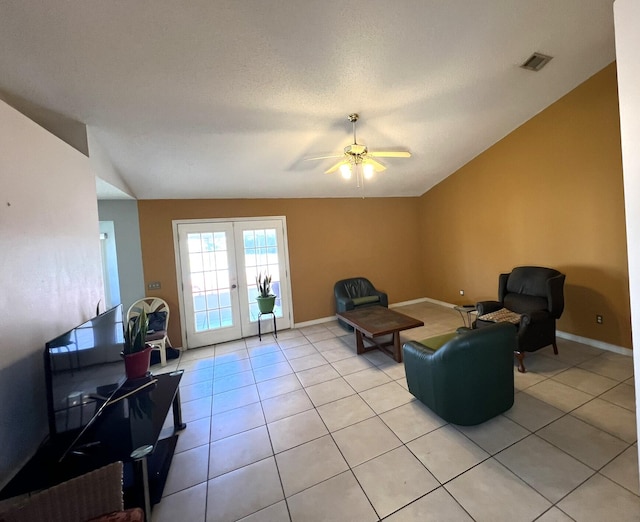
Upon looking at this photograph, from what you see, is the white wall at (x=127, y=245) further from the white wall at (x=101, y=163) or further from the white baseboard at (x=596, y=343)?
the white baseboard at (x=596, y=343)

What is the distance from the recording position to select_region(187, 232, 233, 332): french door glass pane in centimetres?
426

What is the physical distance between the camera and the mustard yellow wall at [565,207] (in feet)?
9.73

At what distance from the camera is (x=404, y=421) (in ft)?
7.30

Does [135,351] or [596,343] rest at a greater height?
[135,351]

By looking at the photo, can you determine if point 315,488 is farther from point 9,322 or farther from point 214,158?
point 214,158

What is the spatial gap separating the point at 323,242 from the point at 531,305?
331 centimetres

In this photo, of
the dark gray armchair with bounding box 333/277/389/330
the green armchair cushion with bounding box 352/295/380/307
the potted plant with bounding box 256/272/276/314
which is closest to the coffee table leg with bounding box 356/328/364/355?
the dark gray armchair with bounding box 333/277/389/330

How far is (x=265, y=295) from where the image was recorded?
14.5 ft

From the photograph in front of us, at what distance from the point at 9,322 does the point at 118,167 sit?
2405 millimetres

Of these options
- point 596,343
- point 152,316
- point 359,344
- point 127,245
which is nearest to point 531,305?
point 596,343

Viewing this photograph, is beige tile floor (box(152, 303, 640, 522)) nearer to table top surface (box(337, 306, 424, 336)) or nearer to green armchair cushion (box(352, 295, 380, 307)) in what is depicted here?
table top surface (box(337, 306, 424, 336))

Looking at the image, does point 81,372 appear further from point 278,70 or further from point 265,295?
point 265,295

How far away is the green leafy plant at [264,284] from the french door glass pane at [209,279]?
1.67 ft

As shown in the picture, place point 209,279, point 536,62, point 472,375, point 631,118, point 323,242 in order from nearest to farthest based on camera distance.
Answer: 1. point 631,118
2. point 472,375
3. point 536,62
4. point 209,279
5. point 323,242
